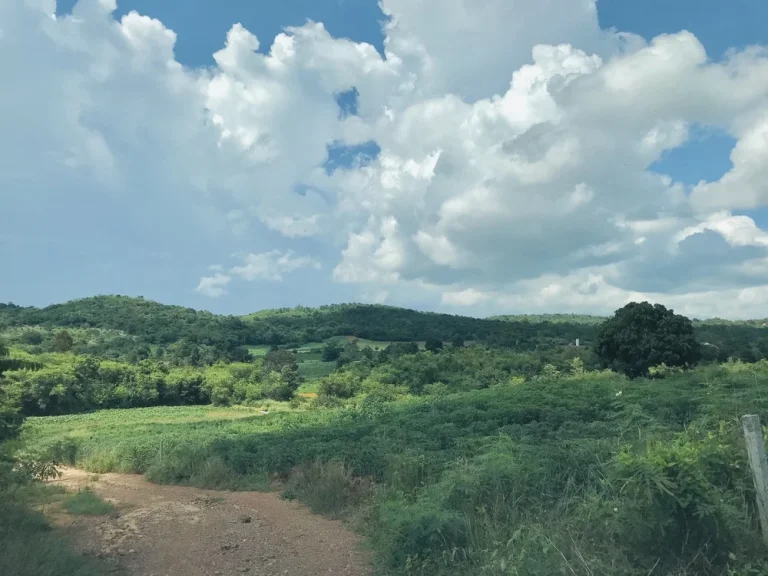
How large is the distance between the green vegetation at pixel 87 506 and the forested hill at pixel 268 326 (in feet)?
254

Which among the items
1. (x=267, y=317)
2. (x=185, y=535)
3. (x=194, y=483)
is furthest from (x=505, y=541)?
(x=267, y=317)

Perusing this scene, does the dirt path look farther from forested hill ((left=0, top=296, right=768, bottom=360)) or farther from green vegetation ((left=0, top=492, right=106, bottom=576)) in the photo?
forested hill ((left=0, top=296, right=768, bottom=360))

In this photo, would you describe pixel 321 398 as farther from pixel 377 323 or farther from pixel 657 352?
pixel 377 323

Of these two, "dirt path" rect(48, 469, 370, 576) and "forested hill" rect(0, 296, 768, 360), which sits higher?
"forested hill" rect(0, 296, 768, 360)

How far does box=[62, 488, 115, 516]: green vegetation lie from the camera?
11.5 m

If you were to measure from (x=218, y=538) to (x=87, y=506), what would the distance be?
3.51 m

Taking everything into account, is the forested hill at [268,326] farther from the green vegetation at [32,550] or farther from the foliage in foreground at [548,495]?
the green vegetation at [32,550]

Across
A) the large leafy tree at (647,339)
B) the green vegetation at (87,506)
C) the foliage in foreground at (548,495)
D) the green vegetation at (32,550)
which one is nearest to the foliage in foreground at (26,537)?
the green vegetation at (32,550)

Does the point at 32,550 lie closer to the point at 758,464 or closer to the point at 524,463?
the point at 524,463

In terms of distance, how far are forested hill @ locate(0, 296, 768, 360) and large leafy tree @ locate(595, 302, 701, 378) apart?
138ft

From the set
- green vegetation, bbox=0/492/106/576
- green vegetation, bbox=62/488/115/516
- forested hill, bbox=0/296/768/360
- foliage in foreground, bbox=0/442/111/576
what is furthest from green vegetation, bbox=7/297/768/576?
forested hill, bbox=0/296/768/360

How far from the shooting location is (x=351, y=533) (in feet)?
33.1

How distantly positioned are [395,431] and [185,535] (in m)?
9.69

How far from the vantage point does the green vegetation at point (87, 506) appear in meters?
11.5
